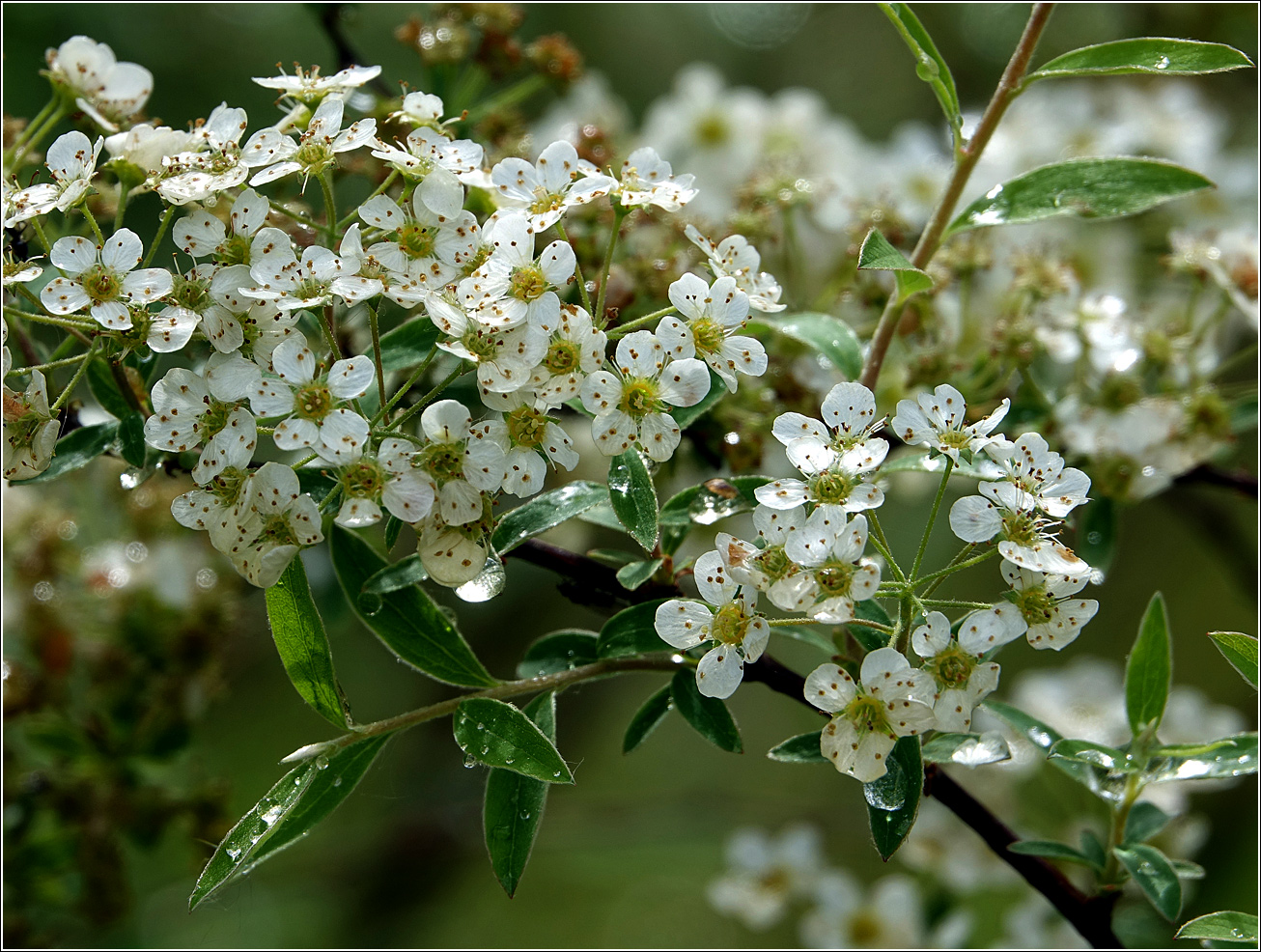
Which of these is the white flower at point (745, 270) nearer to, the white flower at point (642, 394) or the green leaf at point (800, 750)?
the white flower at point (642, 394)

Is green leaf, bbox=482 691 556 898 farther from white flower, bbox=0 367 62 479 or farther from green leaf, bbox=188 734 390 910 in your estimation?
white flower, bbox=0 367 62 479

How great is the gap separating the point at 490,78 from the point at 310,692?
1015mm

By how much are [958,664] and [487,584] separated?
365mm

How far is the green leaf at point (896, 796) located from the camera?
818mm

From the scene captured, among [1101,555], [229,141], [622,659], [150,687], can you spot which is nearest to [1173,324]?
[1101,555]

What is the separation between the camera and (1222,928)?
3.04ft

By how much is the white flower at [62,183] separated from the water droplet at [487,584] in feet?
1.46

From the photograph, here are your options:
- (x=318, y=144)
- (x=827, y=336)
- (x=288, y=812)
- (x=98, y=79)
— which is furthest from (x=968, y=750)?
(x=98, y=79)

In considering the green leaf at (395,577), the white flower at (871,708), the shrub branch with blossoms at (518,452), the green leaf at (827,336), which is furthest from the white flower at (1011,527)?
the green leaf at (395,577)

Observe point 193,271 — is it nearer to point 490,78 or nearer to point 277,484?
point 277,484

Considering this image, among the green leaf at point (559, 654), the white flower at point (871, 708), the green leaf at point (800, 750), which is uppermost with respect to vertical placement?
the white flower at point (871, 708)

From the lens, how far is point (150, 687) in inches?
64.2

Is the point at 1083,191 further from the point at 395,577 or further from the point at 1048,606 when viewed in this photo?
the point at 395,577

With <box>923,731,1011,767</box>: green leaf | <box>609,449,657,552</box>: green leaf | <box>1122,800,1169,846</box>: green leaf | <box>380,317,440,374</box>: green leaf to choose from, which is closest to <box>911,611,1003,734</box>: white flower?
→ <box>923,731,1011,767</box>: green leaf
